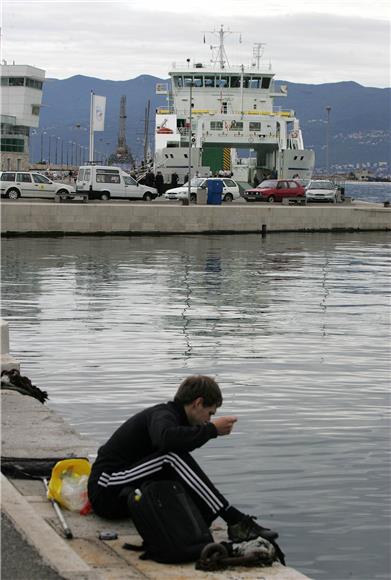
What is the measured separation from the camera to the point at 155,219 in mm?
46656

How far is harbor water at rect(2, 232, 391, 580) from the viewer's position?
31.8 ft

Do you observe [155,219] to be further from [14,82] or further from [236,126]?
[14,82]

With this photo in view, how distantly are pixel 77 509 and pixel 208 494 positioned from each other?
1.06 meters

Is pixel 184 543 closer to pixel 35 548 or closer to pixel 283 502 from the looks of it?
pixel 35 548

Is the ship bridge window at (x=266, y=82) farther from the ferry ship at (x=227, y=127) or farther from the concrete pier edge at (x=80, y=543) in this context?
the concrete pier edge at (x=80, y=543)

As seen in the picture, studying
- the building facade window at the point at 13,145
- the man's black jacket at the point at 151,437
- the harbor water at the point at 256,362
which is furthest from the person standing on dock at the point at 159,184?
the building facade window at the point at 13,145

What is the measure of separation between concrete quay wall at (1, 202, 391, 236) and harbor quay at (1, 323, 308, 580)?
33.9 metres

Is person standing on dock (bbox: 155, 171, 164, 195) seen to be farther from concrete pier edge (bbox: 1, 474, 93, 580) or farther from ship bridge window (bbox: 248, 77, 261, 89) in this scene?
concrete pier edge (bbox: 1, 474, 93, 580)

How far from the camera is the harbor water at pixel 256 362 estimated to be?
31.8ft

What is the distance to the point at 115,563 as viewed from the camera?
737cm

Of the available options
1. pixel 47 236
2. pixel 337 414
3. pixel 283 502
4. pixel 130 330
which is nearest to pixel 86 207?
pixel 47 236

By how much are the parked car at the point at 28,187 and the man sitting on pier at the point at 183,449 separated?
160ft

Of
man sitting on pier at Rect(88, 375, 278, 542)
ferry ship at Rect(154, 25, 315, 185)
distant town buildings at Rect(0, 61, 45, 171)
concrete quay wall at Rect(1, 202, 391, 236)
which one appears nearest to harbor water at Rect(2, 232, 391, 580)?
man sitting on pier at Rect(88, 375, 278, 542)

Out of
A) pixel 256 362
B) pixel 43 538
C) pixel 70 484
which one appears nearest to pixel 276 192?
pixel 256 362
